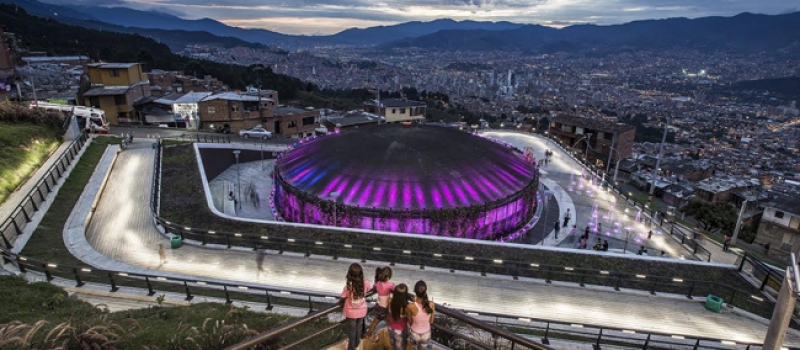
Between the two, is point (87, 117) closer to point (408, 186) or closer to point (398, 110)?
point (408, 186)

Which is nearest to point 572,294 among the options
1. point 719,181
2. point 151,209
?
point 151,209

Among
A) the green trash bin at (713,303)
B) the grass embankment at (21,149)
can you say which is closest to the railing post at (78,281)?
the grass embankment at (21,149)

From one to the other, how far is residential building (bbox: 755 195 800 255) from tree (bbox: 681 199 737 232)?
5446mm

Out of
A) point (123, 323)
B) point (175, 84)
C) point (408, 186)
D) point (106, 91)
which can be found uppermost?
point (106, 91)

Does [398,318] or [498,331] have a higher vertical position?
[498,331]

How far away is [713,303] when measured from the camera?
615 inches

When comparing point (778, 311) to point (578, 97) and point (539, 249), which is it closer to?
point (539, 249)

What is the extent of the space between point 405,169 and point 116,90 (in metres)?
46.0

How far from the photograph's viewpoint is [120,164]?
3094 centimetres

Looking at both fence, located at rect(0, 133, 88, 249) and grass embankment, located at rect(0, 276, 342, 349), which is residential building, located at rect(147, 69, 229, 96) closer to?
fence, located at rect(0, 133, 88, 249)

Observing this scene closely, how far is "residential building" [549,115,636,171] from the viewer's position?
62.1 meters

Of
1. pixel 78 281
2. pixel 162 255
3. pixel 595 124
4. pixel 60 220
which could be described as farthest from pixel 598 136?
pixel 78 281

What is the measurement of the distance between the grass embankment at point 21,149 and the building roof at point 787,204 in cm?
6728

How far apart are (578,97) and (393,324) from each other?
187867mm
